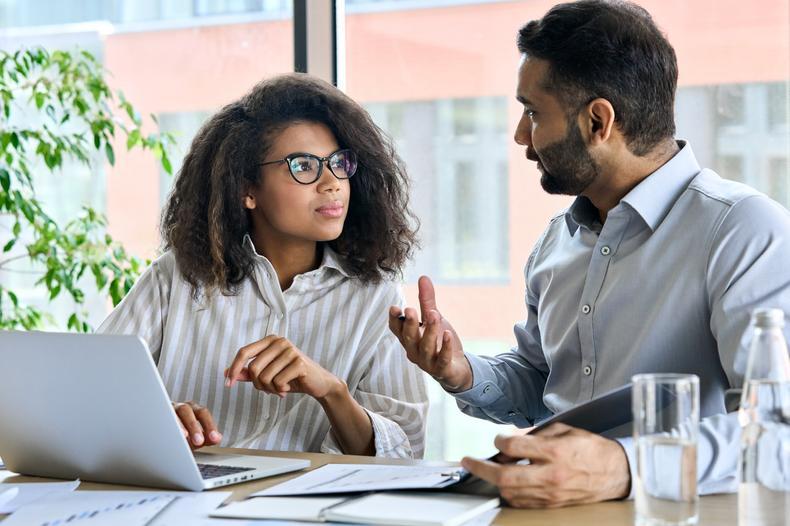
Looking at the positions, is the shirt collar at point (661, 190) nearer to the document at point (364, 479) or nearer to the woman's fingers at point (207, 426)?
the document at point (364, 479)

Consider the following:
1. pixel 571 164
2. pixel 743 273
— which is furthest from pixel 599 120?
pixel 743 273

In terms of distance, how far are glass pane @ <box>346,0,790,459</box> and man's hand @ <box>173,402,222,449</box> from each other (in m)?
1.54

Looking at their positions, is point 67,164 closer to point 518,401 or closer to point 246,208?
point 246,208

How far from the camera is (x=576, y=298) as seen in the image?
1.99 m

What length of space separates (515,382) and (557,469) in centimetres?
83

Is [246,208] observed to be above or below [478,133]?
below

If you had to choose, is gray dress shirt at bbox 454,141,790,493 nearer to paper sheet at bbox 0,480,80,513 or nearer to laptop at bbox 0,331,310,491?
laptop at bbox 0,331,310,491

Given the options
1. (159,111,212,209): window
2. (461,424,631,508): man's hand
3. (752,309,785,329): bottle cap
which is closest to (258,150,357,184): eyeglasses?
(461,424,631,508): man's hand

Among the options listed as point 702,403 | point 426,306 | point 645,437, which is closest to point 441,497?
point 645,437

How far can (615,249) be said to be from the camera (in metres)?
1.89

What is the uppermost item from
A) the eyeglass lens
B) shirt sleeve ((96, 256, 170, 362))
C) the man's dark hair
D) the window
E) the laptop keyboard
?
the window

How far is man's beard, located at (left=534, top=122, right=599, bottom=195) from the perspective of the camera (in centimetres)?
193

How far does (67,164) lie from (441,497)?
286 cm

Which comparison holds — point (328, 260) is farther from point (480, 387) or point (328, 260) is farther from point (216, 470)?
point (216, 470)
